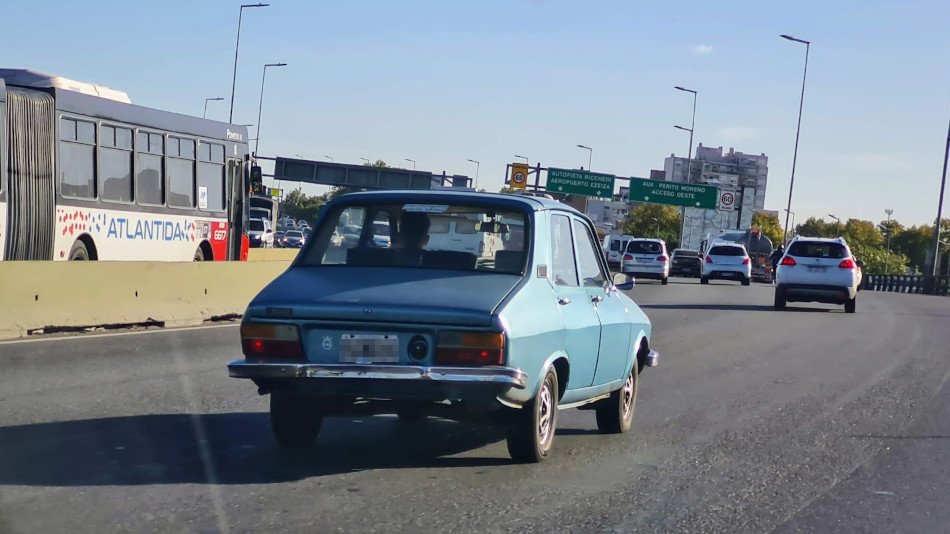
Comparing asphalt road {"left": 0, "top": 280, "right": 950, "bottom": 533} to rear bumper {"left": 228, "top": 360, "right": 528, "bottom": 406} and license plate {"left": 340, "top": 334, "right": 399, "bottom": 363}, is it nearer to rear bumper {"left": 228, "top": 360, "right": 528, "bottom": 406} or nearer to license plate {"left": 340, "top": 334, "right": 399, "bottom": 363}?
rear bumper {"left": 228, "top": 360, "right": 528, "bottom": 406}

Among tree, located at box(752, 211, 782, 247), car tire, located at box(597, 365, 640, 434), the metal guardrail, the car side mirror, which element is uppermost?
the car side mirror

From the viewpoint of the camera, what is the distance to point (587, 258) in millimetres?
8766

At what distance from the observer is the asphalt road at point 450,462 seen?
6.23 metres

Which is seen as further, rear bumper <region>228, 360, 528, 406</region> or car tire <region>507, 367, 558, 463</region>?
car tire <region>507, 367, 558, 463</region>

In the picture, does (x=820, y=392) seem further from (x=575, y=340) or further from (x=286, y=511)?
(x=286, y=511)

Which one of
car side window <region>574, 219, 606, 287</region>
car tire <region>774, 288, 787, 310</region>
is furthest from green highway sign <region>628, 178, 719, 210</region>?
car side window <region>574, 219, 606, 287</region>

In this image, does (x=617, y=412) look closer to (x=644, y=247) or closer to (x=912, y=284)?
(x=644, y=247)

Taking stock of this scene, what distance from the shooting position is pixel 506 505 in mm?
6535

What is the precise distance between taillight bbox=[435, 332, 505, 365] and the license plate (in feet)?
0.78

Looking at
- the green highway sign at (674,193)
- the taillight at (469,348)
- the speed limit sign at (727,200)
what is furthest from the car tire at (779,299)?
the speed limit sign at (727,200)

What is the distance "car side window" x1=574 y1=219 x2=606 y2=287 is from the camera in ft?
28.0

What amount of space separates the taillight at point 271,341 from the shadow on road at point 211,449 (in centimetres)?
64

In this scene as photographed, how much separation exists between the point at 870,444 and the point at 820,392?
3360 millimetres

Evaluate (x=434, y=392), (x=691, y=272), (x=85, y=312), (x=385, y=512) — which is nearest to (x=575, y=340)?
(x=434, y=392)
